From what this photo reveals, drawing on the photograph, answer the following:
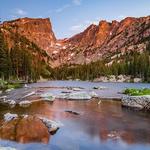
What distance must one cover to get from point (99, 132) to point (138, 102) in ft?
52.2

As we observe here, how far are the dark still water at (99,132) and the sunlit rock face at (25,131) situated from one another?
2.75 feet

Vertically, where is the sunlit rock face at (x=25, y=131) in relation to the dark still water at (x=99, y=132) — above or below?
above

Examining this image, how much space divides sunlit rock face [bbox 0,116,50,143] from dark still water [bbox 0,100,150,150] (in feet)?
2.75

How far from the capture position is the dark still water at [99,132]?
2117 centimetres

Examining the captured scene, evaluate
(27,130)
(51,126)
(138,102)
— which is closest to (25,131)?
(27,130)

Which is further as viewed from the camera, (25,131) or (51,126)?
(51,126)

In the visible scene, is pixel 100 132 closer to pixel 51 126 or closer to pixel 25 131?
pixel 51 126

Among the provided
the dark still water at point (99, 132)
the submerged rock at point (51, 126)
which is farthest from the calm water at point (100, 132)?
the submerged rock at point (51, 126)

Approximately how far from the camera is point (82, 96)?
5497cm

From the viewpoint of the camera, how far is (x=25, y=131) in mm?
23859

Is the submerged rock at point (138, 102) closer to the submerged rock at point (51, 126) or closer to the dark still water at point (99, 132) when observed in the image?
the dark still water at point (99, 132)

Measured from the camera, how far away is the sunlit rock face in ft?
74.8

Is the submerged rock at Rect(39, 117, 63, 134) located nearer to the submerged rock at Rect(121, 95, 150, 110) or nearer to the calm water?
the calm water

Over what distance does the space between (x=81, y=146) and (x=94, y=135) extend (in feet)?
11.8
